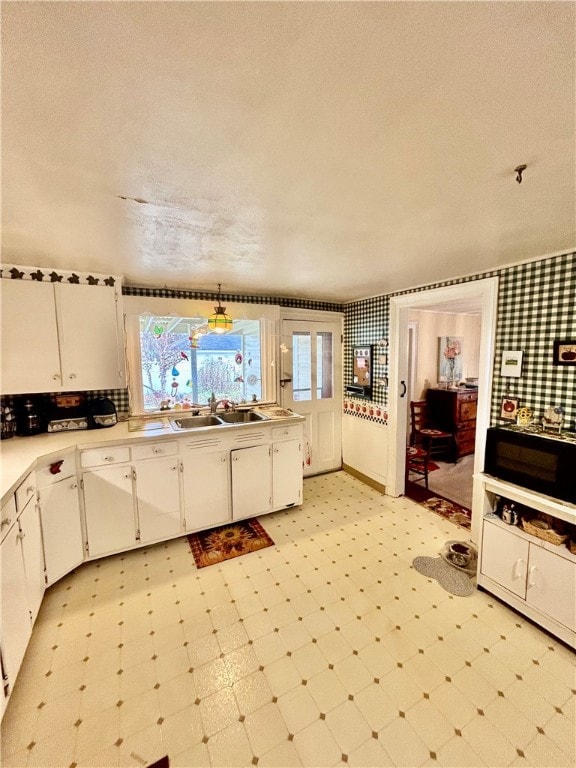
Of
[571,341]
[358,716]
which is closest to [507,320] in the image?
[571,341]

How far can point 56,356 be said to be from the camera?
2.43 m

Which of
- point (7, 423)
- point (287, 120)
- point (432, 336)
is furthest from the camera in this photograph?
point (432, 336)

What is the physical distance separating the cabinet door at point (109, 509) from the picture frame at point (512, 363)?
2.95 metres

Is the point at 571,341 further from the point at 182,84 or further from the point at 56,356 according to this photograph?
the point at 56,356

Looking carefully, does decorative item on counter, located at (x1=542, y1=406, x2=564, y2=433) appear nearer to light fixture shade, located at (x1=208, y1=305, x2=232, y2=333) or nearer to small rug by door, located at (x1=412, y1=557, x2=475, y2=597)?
small rug by door, located at (x1=412, y1=557, x2=475, y2=597)

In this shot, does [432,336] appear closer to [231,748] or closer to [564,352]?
[564,352]

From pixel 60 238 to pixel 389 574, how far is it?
9.96 ft

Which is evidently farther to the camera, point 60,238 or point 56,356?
point 56,356

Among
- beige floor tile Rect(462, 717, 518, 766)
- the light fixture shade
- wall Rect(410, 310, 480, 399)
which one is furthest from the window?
beige floor tile Rect(462, 717, 518, 766)

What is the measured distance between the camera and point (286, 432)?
3.11 m

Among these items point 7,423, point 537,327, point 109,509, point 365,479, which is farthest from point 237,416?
point 537,327

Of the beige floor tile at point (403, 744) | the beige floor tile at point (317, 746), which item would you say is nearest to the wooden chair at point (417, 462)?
the beige floor tile at point (403, 744)

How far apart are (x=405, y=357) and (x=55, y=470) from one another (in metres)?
3.20

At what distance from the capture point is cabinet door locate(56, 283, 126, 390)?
2.45 m
